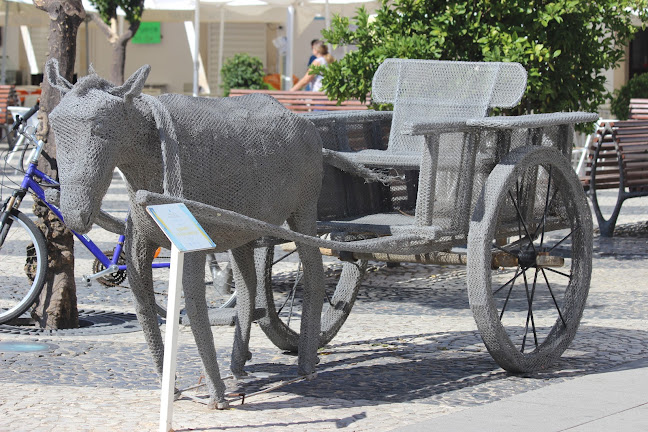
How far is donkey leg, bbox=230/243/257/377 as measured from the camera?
5.07 metres

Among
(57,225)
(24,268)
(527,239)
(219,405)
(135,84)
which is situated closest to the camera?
(135,84)

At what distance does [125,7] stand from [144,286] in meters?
10.9

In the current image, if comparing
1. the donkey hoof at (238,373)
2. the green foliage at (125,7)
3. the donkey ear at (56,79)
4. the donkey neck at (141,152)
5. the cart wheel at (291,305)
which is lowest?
the donkey hoof at (238,373)

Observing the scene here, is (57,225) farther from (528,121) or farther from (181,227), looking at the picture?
(528,121)

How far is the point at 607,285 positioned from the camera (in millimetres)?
7945

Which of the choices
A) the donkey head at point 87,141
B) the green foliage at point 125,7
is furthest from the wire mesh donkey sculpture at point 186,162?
the green foliage at point 125,7

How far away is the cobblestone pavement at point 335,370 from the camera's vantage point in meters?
4.46

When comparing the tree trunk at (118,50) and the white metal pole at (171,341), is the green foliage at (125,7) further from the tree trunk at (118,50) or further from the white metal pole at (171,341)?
the white metal pole at (171,341)

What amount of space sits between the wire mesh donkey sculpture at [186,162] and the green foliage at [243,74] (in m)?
13.8

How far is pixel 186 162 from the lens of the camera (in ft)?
14.0

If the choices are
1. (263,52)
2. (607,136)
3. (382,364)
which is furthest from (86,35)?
(382,364)

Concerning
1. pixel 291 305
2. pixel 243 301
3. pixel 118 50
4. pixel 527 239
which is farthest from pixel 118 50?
pixel 243 301

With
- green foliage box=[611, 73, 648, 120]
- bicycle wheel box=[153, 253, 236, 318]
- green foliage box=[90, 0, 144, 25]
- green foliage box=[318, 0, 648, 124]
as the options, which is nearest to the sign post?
bicycle wheel box=[153, 253, 236, 318]

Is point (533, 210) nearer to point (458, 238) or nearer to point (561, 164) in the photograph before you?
point (561, 164)
